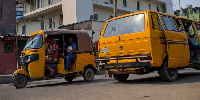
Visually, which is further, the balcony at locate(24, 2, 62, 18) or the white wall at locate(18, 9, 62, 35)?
the white wall at locate(18, 9, 62, 35)

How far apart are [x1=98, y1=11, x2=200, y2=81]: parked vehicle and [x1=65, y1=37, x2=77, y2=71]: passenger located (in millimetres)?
1421

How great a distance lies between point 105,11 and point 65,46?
18159 mm

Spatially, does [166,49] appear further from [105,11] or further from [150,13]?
[105,11]

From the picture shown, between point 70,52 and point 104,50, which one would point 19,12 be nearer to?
point 70,52

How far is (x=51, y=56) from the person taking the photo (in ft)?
28.3

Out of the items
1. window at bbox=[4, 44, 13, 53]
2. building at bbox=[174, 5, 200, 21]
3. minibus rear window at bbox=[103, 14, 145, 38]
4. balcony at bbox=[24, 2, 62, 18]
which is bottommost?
window at bbox=[4, 44, 13, 53]

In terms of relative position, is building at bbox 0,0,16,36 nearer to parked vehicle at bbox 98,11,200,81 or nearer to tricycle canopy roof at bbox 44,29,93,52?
tricycle canopy roof at bbox 44,29,93,52

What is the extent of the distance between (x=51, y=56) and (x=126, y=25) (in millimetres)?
3137

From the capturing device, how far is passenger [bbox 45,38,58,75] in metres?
8.51

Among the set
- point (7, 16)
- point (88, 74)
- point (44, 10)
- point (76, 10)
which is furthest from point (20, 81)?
point (44, 10)

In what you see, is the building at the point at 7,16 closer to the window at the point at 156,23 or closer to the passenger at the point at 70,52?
the passenger at the point at 70,52

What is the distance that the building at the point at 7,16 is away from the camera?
65.4 ft

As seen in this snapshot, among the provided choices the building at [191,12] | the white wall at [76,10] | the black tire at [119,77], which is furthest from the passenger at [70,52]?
the building at [191,12]

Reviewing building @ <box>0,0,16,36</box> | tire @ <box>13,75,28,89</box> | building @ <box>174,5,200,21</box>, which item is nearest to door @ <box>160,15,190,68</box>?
tire @ <box>13,75,28,89</box>
